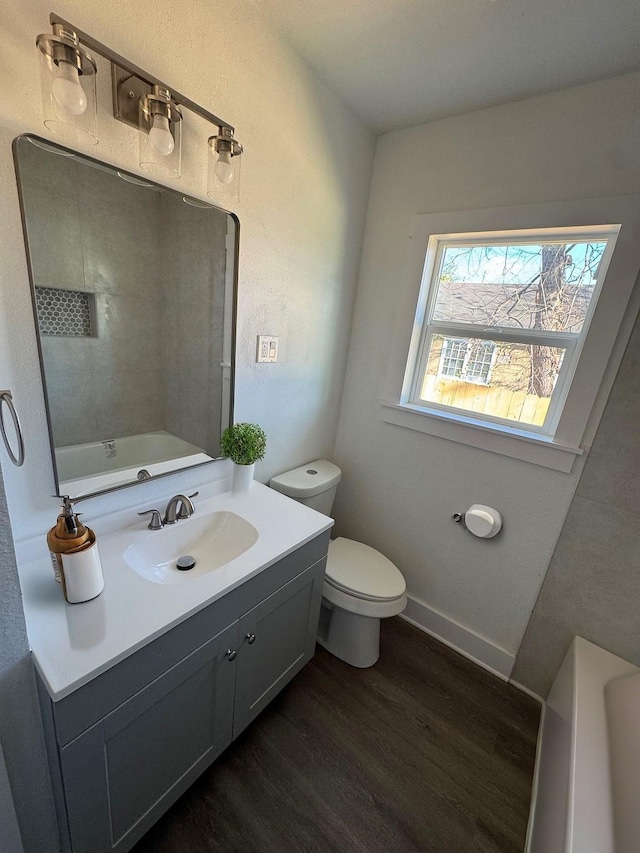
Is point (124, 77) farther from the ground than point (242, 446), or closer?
farther from the ground

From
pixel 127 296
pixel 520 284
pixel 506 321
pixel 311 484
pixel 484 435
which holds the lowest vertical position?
pixel 311 484

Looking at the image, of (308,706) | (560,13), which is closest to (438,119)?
(560,13)

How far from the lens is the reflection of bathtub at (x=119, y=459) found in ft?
3.32

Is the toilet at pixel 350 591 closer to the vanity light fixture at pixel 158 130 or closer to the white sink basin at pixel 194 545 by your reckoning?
the white sink basin at pixel 194 545

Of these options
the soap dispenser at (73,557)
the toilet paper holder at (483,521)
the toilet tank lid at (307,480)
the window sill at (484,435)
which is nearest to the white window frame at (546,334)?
the window sill at (484,435)

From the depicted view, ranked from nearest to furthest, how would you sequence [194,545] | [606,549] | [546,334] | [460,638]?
1. [194,545]
2. [606,549]
3. [546,334]
4. [460,638]

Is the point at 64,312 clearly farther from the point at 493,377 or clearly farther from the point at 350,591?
the point at 493,377

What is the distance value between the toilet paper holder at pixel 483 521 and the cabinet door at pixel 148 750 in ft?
3.75

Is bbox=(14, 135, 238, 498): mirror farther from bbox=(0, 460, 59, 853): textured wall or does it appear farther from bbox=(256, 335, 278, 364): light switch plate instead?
bbox=(0, 460, 59, 853): textured wall

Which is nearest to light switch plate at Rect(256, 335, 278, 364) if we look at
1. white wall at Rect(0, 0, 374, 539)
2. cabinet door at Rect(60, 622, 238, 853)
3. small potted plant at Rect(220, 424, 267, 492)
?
white wall at Rect(0, 0, 374, 539)

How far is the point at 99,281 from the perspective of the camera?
1.00 meters

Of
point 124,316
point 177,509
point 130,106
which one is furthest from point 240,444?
point 130,106

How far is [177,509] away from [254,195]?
1.17m

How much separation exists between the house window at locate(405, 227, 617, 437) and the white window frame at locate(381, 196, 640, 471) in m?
0.01
